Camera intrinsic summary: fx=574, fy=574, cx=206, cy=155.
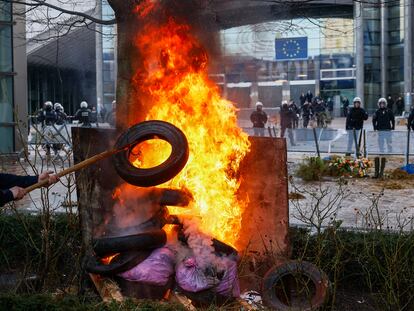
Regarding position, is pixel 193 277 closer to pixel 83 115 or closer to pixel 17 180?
pixel 17 180

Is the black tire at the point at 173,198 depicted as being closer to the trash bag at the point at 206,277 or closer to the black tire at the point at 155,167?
the black tire at the point at 155,167

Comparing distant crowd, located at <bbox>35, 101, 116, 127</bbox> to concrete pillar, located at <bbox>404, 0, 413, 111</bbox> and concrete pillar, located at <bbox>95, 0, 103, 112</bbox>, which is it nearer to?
concrete pillar, located at <bbox>95, 0, 103, 112</bbox>

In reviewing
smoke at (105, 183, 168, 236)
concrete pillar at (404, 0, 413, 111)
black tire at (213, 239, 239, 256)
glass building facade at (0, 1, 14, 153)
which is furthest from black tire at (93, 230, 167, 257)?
concrete pillar at (404, 0, 413, 111)

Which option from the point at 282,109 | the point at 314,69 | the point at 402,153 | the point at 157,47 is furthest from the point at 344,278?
the point at 314,69

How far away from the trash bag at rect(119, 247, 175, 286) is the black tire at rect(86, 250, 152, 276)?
0.11 ft

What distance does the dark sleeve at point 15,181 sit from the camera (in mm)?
4215

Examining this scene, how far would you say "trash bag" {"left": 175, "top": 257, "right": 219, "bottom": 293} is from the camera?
433 centimetres

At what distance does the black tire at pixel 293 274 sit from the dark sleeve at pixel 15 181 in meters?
1.96

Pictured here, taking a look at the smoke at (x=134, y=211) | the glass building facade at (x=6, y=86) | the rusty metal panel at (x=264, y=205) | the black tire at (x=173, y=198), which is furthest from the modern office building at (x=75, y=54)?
the black tire at (x=173, y=198)

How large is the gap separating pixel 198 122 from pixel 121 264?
1525 mm

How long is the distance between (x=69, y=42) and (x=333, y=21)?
5034 millimetres

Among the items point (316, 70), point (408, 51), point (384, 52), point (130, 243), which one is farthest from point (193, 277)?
point (384, 52)

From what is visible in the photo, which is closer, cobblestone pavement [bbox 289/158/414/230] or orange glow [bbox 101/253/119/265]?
orange glow [bbox 101/253/119/265]

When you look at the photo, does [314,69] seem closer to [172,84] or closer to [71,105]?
[71,105]
